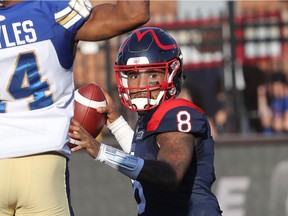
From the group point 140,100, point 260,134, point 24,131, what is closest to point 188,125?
point 140,100

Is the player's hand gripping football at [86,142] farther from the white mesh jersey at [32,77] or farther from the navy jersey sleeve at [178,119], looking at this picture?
the navy jersey sleeve at [178,119]

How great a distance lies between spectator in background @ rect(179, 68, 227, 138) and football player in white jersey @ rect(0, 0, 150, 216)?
218 inches

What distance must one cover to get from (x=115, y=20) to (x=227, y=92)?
572 cm

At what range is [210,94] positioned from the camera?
9.59m

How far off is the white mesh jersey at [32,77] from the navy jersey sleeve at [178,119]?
0.40 meters

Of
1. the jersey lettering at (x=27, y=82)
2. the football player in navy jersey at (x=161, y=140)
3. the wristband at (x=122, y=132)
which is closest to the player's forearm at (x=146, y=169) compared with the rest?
the football player in navy jersey at (x=161, y=140)

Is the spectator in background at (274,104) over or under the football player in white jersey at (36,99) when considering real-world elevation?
under

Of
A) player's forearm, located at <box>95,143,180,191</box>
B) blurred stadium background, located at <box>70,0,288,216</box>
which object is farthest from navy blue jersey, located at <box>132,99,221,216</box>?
blurred stadium background, located at <box>70,0,288,216</box>

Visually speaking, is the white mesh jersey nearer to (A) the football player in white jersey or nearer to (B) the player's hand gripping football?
(A) the football player in white jersey

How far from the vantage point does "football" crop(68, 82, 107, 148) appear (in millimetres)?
4371

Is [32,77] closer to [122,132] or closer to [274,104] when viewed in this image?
[122,132]

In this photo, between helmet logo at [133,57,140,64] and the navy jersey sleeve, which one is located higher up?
helmet logo at [133,57,140,64]

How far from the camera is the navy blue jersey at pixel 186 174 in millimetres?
3926

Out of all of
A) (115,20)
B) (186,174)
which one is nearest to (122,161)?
(186,174)
